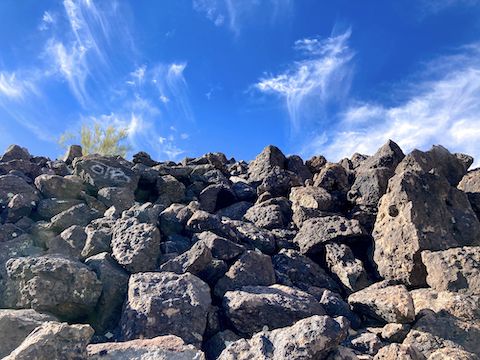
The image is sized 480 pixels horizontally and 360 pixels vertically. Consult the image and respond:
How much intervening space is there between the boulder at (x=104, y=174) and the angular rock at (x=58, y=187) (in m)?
0.46

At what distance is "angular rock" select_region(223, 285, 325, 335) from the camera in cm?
554

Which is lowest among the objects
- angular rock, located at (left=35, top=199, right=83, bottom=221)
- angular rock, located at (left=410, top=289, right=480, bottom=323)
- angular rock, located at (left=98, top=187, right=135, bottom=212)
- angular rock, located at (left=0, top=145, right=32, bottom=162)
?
angular rock, located at (left=410, top=289, right=480, bottom=323)

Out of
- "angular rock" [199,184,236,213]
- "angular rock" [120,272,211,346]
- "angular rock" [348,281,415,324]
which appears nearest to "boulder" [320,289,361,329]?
"angular rock" [348,281,415,324]

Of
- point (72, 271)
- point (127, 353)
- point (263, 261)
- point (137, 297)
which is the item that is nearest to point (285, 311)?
point (263, 261)

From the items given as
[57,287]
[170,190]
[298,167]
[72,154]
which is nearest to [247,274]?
[57,287]

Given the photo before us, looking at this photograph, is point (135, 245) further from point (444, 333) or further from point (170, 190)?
point (444, 333)

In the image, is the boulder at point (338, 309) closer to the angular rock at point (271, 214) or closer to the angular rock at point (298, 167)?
the angular rock at point (271, 214)

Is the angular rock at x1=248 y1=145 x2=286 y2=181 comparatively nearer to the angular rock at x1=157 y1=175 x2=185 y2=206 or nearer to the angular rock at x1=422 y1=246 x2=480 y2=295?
the angular rock at x1=157 y1=175 x2=185 y2=206

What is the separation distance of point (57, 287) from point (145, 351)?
202 cm

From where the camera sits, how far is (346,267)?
734cm

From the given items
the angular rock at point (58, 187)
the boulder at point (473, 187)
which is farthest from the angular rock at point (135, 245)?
the boulder at point (473, 187)

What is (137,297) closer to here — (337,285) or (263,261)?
(263,261)

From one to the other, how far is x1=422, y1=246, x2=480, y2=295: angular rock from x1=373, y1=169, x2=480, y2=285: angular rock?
327 millimetres

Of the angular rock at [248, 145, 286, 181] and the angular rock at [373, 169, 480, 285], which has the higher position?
the angular rock at [248, 145, 286, 181]
